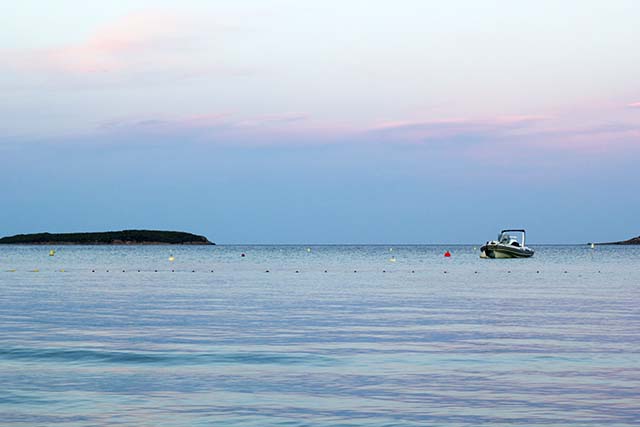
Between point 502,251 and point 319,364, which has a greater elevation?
point 502,251

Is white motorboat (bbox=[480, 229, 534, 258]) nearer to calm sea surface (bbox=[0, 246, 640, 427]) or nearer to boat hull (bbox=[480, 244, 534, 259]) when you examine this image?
boat hull (bbox=[480, 244, 534, 259])

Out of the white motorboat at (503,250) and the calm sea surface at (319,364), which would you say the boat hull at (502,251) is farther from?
the calm sea surface at (319,364)

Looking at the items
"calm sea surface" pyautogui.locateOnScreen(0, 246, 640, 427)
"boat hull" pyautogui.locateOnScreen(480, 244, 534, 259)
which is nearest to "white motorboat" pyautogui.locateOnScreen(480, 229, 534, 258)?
"boat hull" pyautogui.locateOnScreen(480, 244, 534, 259)

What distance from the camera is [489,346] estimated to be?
107ft

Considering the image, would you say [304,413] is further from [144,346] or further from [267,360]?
[144,346]

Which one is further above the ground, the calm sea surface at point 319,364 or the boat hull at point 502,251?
the boat hull at point 502,251

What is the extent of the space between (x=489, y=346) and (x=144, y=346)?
455 inches

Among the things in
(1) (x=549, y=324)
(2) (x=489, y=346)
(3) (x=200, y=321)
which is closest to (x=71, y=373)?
(2) (x=489, y=346)

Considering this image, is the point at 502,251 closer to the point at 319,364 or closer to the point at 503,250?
the point at 503,250

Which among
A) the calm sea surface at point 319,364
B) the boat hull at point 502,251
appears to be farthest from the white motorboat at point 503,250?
the calm sea surface at point 319,364

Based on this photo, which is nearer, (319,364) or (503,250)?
(319,364)

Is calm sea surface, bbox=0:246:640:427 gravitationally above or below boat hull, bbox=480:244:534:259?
below

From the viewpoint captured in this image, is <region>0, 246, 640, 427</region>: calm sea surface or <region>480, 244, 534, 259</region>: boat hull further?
<region>480, 244, 534, 259</region>: boat hull

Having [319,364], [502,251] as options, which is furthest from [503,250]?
[319,364]
